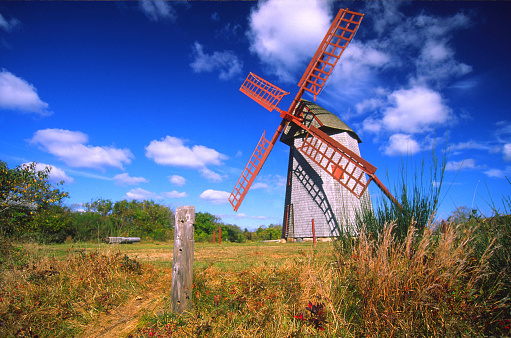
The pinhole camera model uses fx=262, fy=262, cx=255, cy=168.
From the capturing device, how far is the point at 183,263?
12.6 ft

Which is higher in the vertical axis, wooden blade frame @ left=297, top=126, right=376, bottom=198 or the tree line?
wooden blade frame @ left=297, top=126, right=376, bottom=198

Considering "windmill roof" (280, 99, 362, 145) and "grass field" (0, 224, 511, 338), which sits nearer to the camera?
"grass field" (0, 224, 511, 338)

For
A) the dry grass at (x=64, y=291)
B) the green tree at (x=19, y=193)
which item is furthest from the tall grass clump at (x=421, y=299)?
the green tree at (x=19, y=193)

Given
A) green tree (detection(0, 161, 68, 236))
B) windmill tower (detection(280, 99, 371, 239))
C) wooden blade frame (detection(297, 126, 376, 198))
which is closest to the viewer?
green tree (detection(0, 161, 68, 236))

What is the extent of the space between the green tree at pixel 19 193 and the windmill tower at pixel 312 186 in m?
12.0

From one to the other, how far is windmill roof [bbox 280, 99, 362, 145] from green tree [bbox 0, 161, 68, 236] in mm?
12377

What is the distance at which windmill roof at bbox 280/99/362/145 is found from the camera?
15133 mm

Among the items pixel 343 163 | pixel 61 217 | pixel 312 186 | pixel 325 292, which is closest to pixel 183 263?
pixel 325 292

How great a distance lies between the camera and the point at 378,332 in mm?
2834

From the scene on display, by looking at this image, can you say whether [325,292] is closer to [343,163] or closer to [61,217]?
[343,163]

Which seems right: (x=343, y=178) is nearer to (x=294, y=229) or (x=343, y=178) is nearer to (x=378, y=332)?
(x=294, y=229)

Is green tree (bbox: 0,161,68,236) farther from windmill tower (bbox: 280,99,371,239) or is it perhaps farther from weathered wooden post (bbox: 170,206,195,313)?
windmill tower (bbox: 280,99,371,239)

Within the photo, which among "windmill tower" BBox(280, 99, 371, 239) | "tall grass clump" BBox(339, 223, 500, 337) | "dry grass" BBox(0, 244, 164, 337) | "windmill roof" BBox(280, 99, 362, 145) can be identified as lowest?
"dry grass" BBox(0, 244, 164, 337)

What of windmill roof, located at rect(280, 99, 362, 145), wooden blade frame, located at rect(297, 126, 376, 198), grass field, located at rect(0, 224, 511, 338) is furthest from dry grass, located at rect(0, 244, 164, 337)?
windmill roof, located at rect(280, 99, 362, 145)
